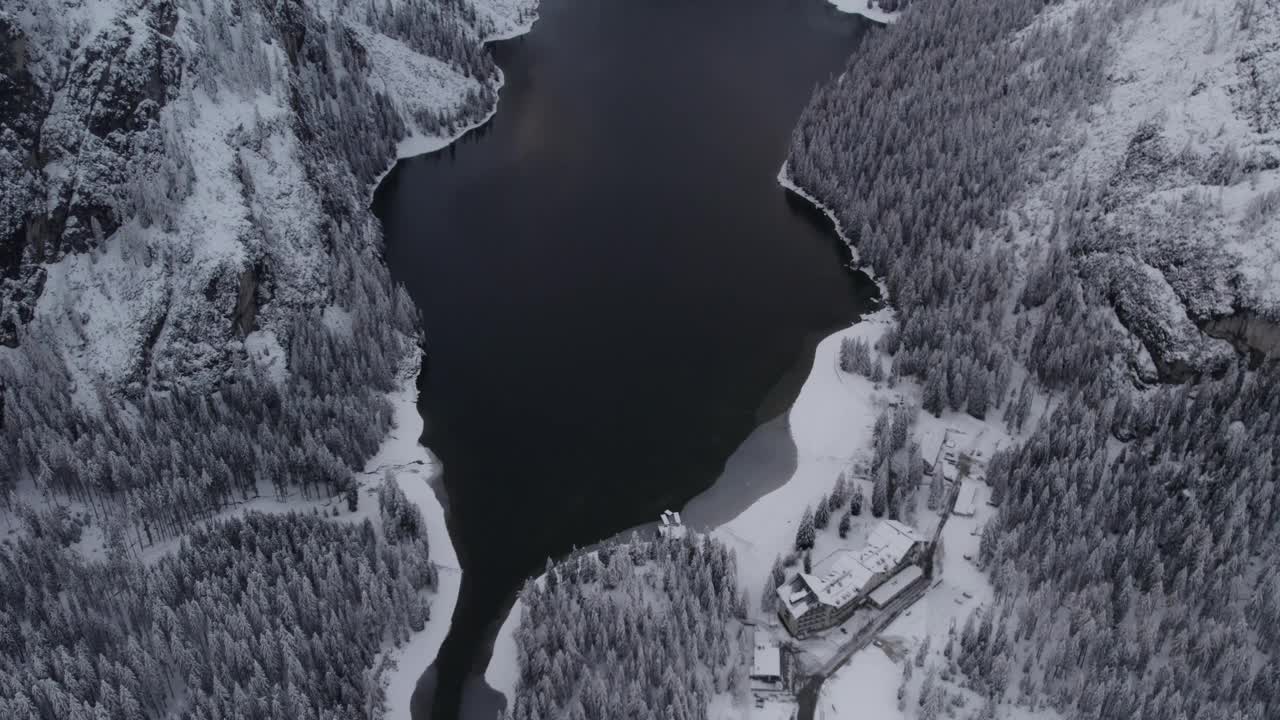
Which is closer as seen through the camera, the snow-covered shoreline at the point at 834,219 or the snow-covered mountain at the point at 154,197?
the snow-covered mountain at the point at 154,197

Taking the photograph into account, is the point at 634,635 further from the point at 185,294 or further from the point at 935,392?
the point at 185,294

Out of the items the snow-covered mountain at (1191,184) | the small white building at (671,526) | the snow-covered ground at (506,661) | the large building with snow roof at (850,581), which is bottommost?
the snow-covered ground at (506,661)

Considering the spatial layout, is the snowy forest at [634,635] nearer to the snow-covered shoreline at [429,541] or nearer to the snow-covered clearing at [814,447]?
the snow-covered clearing at [814,447]

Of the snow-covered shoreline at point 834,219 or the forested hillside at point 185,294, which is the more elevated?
the snow-covered shoreline at point 834,219

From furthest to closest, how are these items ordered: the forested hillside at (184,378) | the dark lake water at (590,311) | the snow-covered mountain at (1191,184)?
the snow-covered mountain at (1191,184) → the dark lake water at (590,311) → the forested hillside at (184,378)

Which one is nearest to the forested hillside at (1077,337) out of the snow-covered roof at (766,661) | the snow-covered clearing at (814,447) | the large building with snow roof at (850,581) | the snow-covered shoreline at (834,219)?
the snow-covered shoreline at (834,219)

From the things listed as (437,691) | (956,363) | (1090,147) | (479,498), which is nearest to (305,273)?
(479,498)

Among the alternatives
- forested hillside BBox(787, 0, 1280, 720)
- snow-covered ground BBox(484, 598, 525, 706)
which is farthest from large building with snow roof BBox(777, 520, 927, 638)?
snow-covered ground BBox(484, 598, 525, 706)

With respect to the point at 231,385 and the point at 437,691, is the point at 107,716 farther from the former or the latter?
the point at 231,385
